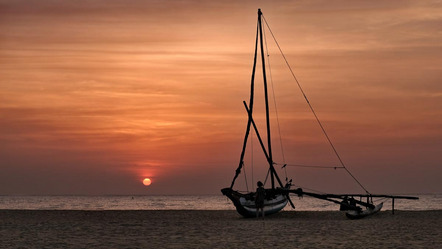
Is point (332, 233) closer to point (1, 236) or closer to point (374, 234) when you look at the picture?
point (374, 234)

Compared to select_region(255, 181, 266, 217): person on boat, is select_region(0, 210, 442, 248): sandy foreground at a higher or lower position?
lower

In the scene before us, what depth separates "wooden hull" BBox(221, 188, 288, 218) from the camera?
4366 centimetres

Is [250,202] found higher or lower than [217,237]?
higher

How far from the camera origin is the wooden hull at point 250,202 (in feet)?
143

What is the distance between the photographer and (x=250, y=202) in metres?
44.2

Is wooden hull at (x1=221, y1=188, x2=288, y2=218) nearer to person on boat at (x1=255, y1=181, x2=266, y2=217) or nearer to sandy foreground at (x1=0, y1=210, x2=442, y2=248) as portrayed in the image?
person on boat at (x1=255, y1=181, x2=266, y2=217)

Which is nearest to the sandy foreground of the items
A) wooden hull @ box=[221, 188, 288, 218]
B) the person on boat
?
the person on boat

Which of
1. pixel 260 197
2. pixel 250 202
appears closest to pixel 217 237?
pixel 260 197

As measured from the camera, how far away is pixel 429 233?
29047mm

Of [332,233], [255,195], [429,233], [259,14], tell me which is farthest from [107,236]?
[259,14]

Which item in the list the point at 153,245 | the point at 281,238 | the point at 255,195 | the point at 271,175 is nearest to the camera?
the point at 153,245

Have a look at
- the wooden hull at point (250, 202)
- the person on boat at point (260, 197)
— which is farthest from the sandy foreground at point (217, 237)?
the wooden hull at point (250, 202)

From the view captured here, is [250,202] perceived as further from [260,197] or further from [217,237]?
[217,237]

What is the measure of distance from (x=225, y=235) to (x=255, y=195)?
51.2 ft
